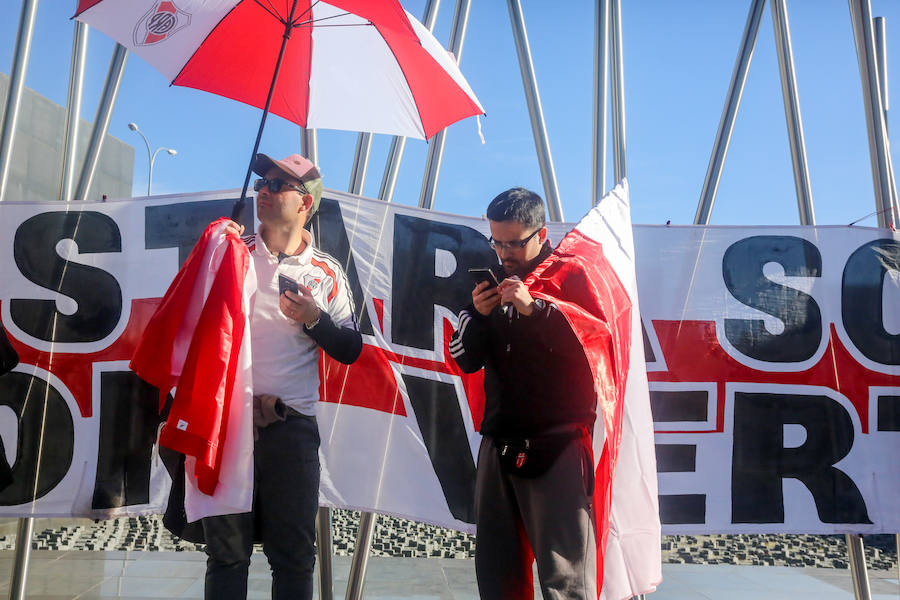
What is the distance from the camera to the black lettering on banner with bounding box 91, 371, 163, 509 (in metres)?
3.26

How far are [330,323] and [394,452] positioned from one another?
3.95 feet

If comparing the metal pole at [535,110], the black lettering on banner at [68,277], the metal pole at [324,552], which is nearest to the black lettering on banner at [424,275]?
the metal pole at [535,110]

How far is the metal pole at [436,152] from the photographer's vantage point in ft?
13.3

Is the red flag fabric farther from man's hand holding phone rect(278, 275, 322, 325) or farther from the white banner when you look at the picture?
the white banner

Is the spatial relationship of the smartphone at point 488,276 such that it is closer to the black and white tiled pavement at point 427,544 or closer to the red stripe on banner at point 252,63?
the red stripe on banner at point 252,63

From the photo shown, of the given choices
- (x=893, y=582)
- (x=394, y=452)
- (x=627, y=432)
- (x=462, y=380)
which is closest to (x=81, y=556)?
(x=394, y=452)

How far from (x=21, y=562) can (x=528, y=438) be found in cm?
256

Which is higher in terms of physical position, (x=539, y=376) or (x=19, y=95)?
(x=19, y=95)

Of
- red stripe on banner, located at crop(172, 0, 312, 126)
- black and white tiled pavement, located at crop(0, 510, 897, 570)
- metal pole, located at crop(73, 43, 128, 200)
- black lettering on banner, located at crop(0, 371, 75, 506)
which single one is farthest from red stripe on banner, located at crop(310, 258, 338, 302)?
black and white tiled pavement, located at crop(0, 510, 897, 570)

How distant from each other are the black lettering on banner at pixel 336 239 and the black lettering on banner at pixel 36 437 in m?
1.39

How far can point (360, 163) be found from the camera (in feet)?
13.5

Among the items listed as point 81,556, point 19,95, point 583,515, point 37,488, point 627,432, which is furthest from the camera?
point 81,556

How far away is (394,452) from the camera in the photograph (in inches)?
132

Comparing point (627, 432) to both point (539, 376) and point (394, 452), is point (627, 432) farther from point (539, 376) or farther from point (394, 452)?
point (394, 452)
